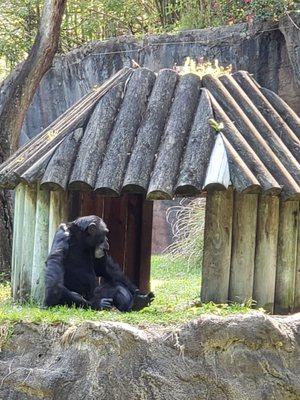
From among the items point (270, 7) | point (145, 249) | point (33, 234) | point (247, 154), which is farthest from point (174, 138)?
point (270, 7)

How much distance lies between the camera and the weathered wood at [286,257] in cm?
944

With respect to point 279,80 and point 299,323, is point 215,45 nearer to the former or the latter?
point 279,80

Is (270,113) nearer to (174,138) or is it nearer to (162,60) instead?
(174,138)

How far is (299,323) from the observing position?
8336 millimetres

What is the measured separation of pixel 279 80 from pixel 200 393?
944 cm

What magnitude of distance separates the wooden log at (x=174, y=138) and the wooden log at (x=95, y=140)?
1.95 ft

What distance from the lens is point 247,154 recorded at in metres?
9.02

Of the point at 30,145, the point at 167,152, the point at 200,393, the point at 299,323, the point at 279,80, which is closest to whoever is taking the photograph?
the point at 200,393

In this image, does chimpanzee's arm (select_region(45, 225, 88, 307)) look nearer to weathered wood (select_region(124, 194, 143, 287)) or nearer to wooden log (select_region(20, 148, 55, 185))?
wooden log (select_region(20, 148, 55, 185))

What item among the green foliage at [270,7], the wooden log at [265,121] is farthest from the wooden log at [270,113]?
the green foliage at [270,7]

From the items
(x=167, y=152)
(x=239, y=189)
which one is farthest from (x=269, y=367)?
(x=167, y=152)

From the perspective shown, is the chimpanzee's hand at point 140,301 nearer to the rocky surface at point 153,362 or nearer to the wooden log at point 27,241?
the wooden log at point 27,241

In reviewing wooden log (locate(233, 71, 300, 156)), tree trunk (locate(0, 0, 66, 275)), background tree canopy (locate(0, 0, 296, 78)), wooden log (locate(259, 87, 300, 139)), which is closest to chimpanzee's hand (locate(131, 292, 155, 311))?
wooden log (locate(233, 71, 300, 156))

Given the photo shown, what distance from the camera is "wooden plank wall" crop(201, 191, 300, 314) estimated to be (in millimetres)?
9070
